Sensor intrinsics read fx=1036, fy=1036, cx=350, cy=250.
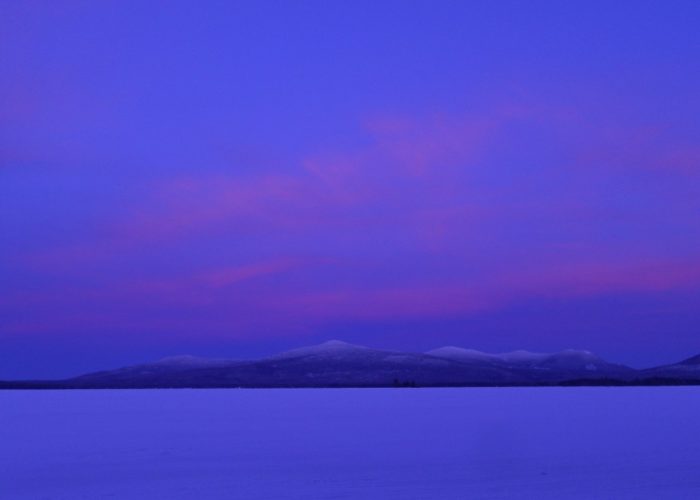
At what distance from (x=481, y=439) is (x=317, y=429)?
6.50 metres

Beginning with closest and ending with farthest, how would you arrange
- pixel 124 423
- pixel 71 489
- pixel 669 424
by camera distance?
pixel 71 489 → pixel 669 424 → pixel 124 423

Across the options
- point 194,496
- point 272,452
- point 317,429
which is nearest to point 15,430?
point 317,429

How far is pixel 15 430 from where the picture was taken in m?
33.8

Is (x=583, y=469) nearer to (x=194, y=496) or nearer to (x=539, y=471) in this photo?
(x=539, y=471)

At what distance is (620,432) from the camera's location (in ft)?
97.3

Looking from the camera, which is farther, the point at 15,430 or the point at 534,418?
the point at 534,418

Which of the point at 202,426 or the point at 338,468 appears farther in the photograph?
the point at 202,426

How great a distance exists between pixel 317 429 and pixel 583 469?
14.2 m

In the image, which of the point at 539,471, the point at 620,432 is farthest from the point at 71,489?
the point at 620,432

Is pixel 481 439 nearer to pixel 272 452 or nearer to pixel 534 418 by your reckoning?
pixel 272 452

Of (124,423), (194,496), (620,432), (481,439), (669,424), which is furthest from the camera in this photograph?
(124,423)

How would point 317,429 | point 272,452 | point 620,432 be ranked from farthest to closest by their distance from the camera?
1. point 317,429
2. point 620,432
3. point 272,452

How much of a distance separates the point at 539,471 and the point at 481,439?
8.72 metres

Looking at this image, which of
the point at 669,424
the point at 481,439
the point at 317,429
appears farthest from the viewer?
the point at 669,424
